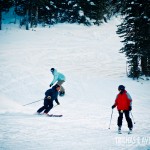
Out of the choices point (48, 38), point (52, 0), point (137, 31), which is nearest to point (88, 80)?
point (137, 31)

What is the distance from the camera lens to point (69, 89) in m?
16.3

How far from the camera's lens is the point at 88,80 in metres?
18.3

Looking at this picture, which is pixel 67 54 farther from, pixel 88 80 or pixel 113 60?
pixel 88 80

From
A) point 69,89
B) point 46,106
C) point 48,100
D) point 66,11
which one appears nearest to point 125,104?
point 48,100

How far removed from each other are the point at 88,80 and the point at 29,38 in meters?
16.2

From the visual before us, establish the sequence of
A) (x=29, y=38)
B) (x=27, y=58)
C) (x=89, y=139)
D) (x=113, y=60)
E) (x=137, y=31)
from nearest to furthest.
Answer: (x=89, y=139) → (x=137, y=31) → (x=27, y=58) → (x=113, y=60) → (x=29, y=38)

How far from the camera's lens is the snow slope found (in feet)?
21.9

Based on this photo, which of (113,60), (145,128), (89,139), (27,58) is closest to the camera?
(89,139)

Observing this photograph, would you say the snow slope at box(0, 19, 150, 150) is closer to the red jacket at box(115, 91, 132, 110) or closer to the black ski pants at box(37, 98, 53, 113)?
the black ski pants at box(37, 98, 53, 113)

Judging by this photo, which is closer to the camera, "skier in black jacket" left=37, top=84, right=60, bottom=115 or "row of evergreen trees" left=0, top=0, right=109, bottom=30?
"skier in black jacket" left=37, top=84, right=60, bottom=115

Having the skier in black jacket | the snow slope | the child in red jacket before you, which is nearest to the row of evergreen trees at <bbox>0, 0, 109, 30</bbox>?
the snow slope

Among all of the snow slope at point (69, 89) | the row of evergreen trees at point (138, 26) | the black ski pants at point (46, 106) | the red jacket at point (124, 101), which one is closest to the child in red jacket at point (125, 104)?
the red jacket at point (124, 101)

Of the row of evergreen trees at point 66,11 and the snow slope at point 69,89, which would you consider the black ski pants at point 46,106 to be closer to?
the snow slope at point 69,89

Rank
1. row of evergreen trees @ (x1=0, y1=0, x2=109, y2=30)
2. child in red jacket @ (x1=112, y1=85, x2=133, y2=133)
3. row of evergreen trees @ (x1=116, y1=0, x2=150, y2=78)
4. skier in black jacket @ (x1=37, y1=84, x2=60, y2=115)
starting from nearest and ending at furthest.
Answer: child in red jacket @ (x1=112, y1=85, x2=133, y2=133) < skier in black jacket @ (x1=37, y1=84, x2=60, y2=115) < row of evergreen trees @ (x1=116, y1=0, x2=150, y2=78) < row of evergreen trees @ (x1=0, y1=0, x2=109, y2=30)
